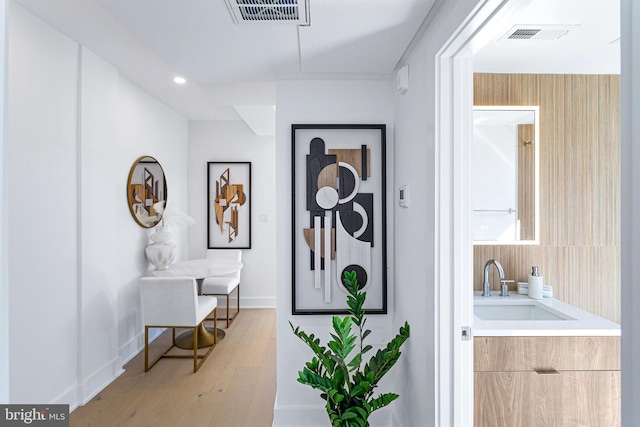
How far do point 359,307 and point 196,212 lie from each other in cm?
346

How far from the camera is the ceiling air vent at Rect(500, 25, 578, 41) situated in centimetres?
174

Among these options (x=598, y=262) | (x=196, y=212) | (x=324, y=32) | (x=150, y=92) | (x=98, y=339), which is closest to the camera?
(x=324, y=32)

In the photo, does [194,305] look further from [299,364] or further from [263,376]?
[299,364]

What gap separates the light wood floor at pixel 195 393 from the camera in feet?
7.80

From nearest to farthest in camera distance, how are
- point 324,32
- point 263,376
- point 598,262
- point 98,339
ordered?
point 324,32
point 598,262
point 98,339
point 263,376

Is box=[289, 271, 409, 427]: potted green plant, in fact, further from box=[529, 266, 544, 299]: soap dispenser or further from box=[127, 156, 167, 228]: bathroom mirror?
box=[127, 156, 167, 228]: bathroom mirror

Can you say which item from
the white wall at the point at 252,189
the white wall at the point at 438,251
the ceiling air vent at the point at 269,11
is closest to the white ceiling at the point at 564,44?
the white wall at the point at 438,251

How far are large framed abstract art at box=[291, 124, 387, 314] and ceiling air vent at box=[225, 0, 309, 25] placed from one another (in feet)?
2.47

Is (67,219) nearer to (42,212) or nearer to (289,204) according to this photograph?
(42,212)

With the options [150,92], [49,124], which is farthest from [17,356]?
[150,92]

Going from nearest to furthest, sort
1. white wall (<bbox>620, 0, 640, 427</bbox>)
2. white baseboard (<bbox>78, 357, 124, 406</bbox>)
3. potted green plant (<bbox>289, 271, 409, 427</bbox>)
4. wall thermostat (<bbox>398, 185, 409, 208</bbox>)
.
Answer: white wall (<bbox>620, 0, 640, 427</bbox>) → potted green plant (<bbox>289, 271, 409, 427</bbox>) → wall thermostat (<bbox>398, 185, 409, 208</bbox>) → white baseboard (<bbox>78, 357, 124, 406</bbox>)

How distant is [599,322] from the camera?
1686 millimetres

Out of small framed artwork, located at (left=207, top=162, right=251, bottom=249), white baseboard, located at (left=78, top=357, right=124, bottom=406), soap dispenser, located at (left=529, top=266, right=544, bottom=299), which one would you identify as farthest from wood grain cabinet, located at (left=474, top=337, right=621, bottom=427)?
small framed artwork, located at (left=207, top=162, right=251, bottom=249)

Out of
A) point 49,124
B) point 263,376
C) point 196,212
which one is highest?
point 49,124
